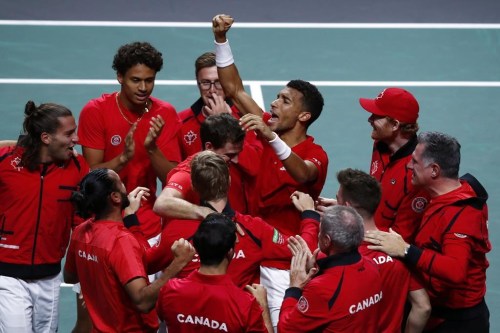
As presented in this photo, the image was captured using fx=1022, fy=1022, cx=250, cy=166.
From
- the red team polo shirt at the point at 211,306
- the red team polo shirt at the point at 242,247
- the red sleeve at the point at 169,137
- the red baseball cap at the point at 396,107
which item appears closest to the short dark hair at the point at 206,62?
the red sleeve at the point at 169,137

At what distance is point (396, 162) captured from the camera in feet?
29.7

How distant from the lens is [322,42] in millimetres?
17703

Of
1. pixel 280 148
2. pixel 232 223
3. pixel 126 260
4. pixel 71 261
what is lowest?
pixel 71 261

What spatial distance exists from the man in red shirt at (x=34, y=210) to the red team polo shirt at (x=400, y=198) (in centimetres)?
268

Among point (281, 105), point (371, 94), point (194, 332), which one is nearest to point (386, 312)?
point (194, 332)

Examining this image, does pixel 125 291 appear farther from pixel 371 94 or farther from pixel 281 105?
pixel 371 94

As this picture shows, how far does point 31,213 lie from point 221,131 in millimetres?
1749

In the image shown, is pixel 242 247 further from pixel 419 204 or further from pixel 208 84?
pixel 208 84

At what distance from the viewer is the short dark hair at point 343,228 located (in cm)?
727

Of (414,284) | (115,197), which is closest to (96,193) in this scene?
(115,197)

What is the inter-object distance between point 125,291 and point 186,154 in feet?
9.47

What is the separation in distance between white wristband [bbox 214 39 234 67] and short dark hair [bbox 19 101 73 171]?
5.27 ft

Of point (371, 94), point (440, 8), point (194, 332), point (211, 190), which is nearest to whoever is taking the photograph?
point (194, 332)

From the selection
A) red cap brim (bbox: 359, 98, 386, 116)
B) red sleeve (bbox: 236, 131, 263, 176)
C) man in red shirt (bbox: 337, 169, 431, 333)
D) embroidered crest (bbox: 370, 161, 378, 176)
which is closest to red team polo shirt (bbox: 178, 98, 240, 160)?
red sleeve (bbox: 236, 131, 263, 176)
